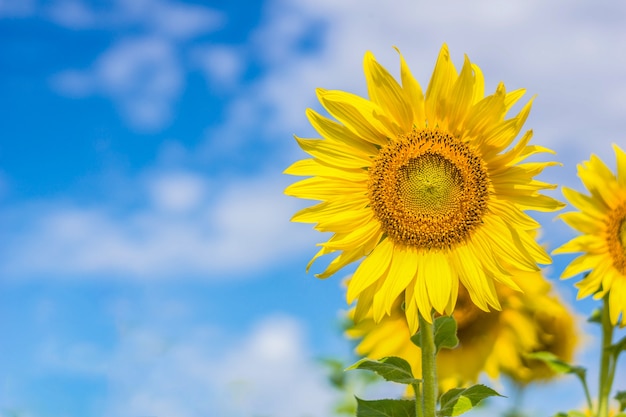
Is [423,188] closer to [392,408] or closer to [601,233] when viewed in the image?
[392,408]

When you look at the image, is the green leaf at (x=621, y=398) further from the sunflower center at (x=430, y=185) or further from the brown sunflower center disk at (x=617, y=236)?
the sunflower center at (x=430, y=185)

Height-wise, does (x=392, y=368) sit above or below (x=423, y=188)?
below

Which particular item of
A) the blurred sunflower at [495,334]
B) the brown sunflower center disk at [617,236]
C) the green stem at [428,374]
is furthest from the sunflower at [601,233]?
the green stem at [428,374]

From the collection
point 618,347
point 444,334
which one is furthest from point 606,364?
point 444,334

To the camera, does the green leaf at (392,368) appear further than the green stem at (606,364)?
No

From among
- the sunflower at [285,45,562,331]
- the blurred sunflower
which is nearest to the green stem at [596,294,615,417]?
the blurred sunflower

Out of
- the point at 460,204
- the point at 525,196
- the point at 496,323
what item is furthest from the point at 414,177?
the point at 496,323

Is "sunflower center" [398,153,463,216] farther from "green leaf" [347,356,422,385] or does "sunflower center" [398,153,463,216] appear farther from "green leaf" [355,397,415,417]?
"green leaf" [355,397,415,417]
